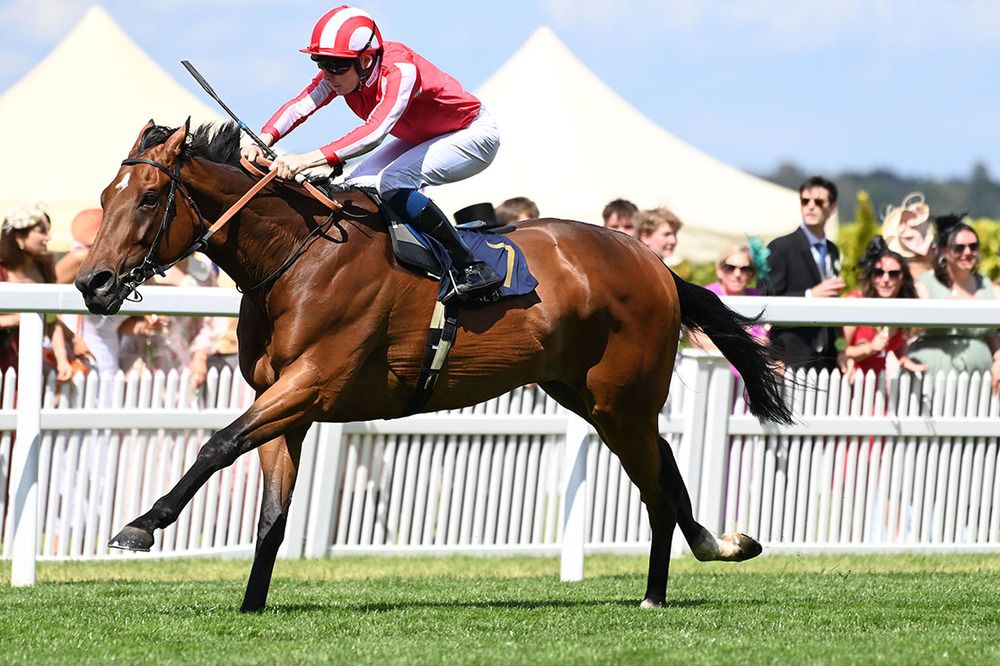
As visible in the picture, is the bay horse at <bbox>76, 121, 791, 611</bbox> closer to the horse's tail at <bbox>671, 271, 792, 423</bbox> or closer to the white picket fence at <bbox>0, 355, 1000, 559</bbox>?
the horse's tail at <bbox>671, 271, 792, 423</bbox>

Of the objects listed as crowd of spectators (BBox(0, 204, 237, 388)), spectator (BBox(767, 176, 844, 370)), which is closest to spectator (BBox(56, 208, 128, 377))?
crowd of spectators (BBox(0, 204, 237, 388))

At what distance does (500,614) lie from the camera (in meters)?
6.10

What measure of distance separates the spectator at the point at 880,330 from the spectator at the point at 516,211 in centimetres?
214

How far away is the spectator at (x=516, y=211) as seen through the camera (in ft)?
32.7

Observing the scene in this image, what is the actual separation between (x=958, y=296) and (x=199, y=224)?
18.6 feet

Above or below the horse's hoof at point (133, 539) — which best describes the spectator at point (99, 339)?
above

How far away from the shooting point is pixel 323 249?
614cm

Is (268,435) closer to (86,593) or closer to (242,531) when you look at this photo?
(86,593)

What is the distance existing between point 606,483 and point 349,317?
10.0 feet

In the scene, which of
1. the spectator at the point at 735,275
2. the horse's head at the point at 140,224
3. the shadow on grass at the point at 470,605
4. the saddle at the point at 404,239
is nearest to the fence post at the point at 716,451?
the spectator at the point at 735,275

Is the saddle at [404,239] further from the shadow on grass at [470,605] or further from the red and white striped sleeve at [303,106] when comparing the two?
the shadow on grass at [470,605]

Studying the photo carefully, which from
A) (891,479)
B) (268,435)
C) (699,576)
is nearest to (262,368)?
(268,435)

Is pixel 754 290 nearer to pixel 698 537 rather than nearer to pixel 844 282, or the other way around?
pixel 844 282

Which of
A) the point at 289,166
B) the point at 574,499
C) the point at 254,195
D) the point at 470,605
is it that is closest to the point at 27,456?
the point at 254,195
